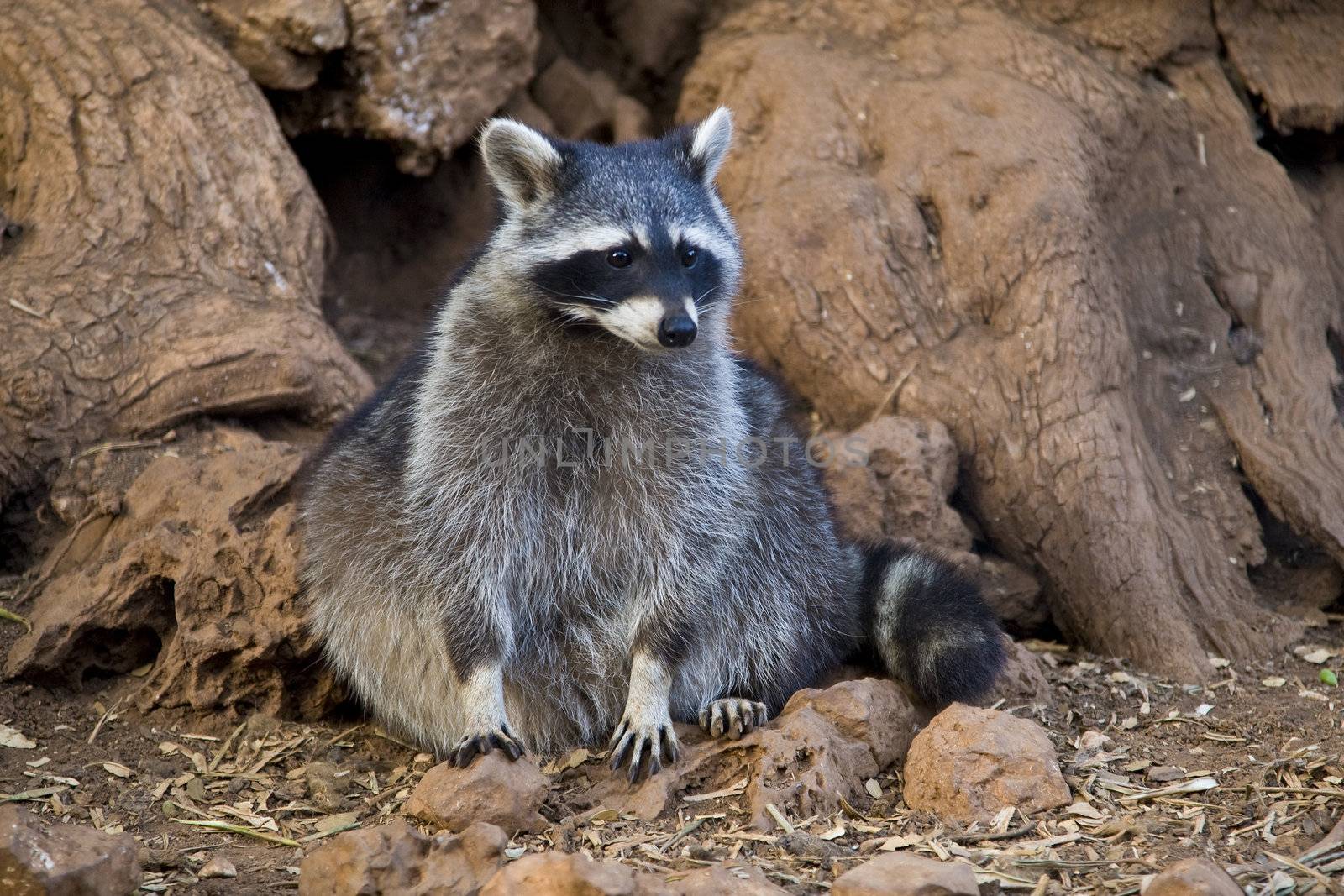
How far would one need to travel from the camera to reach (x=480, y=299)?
11.2 ft

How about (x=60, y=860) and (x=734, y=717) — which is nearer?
(x=60, y=860)

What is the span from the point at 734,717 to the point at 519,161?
1609 millimetres

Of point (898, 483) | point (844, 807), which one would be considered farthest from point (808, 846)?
point (898, 483)

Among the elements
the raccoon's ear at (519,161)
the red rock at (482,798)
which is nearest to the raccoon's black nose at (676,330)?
the raccoon's ear at (519,161)

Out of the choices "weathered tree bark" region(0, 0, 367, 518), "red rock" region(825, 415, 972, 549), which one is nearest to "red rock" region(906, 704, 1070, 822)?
"red rock" region(825, 415, 972, 549)

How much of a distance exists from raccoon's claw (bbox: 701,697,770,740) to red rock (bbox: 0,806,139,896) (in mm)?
1458

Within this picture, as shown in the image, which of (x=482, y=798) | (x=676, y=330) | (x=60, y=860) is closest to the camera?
(x=60, y=860)

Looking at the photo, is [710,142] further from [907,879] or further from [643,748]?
[907,879]

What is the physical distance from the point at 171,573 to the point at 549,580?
1.17 meters

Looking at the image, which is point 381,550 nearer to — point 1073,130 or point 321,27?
point 321,27

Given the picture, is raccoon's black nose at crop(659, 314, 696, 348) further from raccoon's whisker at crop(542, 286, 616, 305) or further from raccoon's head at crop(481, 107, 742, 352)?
raccoon's whisker at crop(542, 286, 616, 305)

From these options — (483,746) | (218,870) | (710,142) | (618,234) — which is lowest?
(218,870)

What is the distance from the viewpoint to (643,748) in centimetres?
324

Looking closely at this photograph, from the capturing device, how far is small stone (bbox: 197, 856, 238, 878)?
277 cm
